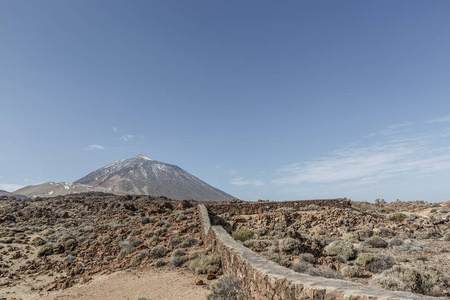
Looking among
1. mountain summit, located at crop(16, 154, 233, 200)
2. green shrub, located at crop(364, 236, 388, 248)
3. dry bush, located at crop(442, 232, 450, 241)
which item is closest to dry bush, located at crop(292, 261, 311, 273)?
green shrub, located at crop(364, 236, 388, 248)

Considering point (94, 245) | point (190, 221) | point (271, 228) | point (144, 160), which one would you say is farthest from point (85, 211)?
point (144, 160)

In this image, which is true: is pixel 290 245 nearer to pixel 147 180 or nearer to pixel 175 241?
pixel 175 241

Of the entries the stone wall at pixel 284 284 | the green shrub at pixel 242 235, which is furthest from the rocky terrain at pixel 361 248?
the stone wall at pixel 284 284

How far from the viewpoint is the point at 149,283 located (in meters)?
8.48

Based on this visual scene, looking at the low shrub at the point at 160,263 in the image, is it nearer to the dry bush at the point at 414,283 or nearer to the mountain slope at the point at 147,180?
the dry bush at the point at 414,283

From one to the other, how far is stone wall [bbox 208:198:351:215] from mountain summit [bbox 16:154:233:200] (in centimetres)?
9239

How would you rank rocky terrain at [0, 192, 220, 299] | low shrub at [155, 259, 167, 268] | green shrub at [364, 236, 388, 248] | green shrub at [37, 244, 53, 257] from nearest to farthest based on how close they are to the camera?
low shrub at [155, 259, 167, 268] → rocky terrain at [0, 192, 220, 299] → green shrub at [364, 236, 388, 248] → green shrub at [37, 244, 53, 257]

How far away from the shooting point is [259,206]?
23.0m

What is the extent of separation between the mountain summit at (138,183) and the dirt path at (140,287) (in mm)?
101152

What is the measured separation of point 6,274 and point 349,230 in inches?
765

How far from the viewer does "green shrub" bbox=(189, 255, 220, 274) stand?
818 centimetres

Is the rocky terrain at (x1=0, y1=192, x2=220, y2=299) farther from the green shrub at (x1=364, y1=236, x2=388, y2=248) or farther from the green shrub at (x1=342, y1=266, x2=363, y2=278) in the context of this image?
the green shrub at (x1=364, y1=236, x2=388, y2=248)

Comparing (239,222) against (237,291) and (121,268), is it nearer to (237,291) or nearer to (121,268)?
(121,268)

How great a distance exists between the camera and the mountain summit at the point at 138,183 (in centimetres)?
10900
